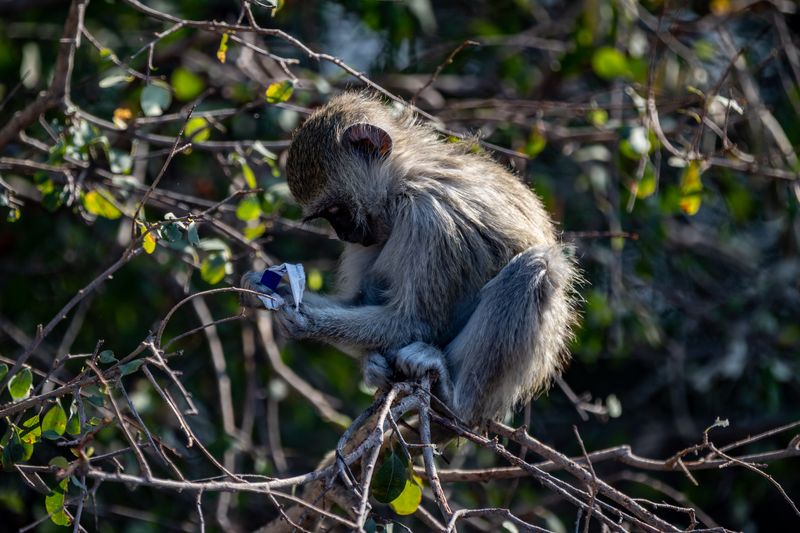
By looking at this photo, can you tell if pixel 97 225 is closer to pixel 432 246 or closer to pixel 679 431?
pixel 432 246

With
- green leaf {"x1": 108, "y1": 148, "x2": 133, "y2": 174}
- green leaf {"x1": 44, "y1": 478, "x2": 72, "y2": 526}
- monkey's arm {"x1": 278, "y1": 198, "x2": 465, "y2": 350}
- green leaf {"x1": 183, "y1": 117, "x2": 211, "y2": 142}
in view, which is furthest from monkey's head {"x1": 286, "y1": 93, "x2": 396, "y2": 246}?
green leaf {"x1": 44, "y1": 478, "x2": 72, "y2": 526}

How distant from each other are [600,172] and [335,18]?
2.69 m

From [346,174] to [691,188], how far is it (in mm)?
1798

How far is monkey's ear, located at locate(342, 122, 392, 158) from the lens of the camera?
Answer: 4.43 m

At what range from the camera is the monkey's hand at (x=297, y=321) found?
411cm

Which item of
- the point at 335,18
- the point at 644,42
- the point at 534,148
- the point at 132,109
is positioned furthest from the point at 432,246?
the point at 335,18

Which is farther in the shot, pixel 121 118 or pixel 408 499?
pixel 121 118

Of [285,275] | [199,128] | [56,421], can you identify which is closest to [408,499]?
[56,421]

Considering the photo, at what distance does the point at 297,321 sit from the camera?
4113 millimetres

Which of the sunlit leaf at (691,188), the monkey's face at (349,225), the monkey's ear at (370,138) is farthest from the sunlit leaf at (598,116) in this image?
the monkey's face at (349,225)

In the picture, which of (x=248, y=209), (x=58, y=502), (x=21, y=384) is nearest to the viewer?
(x=58, y=502)

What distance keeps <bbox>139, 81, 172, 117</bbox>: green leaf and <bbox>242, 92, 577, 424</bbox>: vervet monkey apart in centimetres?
70

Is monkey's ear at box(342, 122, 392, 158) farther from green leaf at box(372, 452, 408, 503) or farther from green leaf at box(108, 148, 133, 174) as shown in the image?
green leaf at box(372, 452, 408, 503)

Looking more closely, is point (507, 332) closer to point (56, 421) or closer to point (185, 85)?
point (56, 421)
